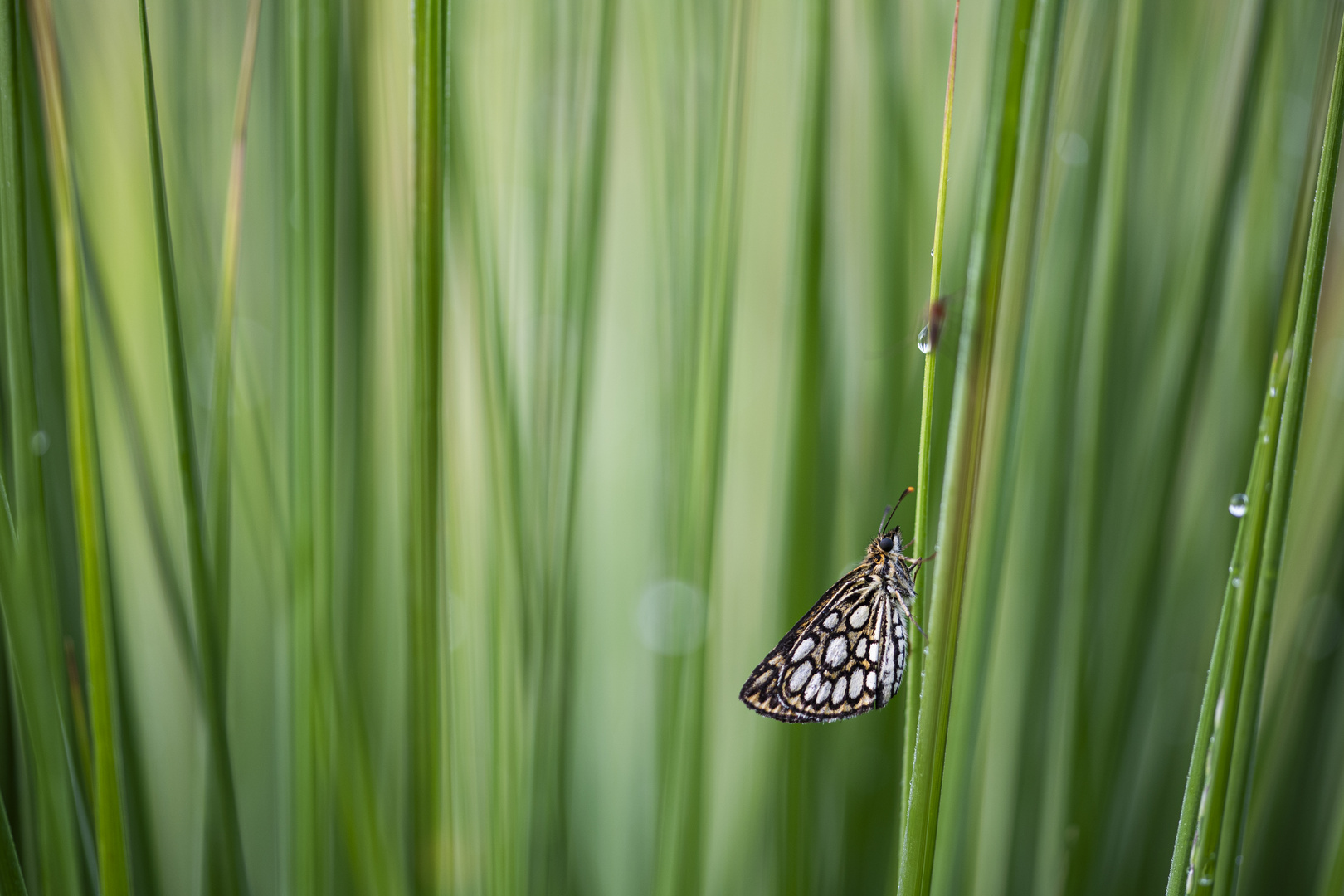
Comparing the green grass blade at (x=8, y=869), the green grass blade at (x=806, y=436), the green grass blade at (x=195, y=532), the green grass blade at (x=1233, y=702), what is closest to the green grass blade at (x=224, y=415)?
the green grass blade at (x=195, y=532)

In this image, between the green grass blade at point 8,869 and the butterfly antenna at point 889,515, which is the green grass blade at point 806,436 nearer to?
the butterfly antenna at point 889,515

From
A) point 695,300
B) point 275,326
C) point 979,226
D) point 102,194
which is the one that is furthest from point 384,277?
point 979,226

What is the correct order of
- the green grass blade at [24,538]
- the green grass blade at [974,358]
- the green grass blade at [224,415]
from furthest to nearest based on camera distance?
the green grass blade at [224,415], the green grass blade at [24,538], the green grass blade at [974,358]

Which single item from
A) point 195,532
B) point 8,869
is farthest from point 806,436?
point 8,869

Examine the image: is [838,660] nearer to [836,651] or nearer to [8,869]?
[836,651]

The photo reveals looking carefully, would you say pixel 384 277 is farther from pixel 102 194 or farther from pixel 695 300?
pixel 695 300
